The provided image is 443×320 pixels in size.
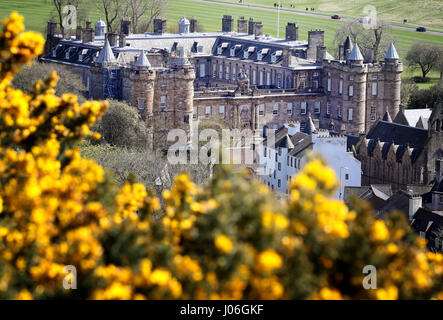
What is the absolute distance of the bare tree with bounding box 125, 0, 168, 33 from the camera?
→ 127594mm

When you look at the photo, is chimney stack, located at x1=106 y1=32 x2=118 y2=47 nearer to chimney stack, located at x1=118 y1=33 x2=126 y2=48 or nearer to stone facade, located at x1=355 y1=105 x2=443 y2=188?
chimney stack, located at x1=118 y1=33 x2=126 y2=48

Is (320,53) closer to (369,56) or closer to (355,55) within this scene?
(369,56)

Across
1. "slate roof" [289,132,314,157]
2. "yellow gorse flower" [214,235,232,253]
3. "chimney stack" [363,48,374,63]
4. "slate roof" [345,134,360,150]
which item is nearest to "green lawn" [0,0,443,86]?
"chimney stack" [363,48,374,63]

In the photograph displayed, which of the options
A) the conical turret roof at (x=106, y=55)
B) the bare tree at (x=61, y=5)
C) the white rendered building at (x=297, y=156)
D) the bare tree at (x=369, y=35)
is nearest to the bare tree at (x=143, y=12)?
the bare tree at (x=61, y=5)

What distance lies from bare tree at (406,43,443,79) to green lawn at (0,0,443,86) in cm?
171

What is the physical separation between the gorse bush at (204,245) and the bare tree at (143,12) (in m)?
109

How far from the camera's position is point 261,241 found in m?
15.3

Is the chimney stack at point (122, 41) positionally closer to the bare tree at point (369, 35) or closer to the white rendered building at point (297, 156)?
the white rendered building at point (297, 156)

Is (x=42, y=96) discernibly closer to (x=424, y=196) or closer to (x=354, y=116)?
(x=424, y=196)

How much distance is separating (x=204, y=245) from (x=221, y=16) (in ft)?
436

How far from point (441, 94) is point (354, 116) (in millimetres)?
12862

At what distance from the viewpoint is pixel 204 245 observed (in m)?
15.6

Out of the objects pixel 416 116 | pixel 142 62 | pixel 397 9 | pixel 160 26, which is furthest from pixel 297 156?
pixel 397 9

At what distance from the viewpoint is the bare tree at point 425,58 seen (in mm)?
124188
